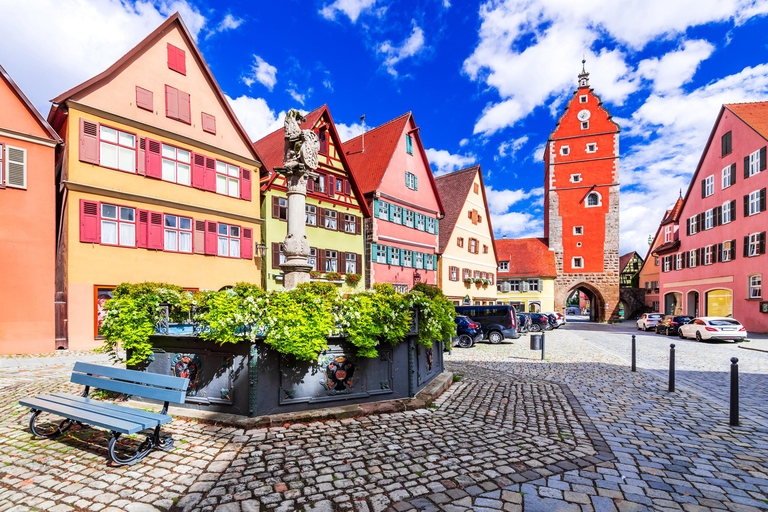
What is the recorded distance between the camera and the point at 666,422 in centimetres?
612

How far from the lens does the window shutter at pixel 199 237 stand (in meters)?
17.6

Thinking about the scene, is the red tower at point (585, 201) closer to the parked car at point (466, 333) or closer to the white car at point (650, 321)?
the white car at point (650, 321)

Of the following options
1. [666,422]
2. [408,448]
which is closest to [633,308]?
[666,422]

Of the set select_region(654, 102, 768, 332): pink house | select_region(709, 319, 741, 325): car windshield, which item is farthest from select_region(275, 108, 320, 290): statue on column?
select_region(654, 102, 768, 332): pink house

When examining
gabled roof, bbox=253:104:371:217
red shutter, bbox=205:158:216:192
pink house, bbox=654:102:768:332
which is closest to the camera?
red shutter, bbox=205:158:216:192

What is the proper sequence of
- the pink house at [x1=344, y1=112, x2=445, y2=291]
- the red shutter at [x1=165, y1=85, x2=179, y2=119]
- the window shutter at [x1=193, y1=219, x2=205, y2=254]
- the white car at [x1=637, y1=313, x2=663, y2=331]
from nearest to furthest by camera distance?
the red shutter at [x1=165, y1=85, x2=179, y2=119], the window shutter at [x1=193, y1=219, x2=205, y2=254], the pink house at [x1=344, y1=112, x2=445, y2=291], the white car at [x1=637, y1=313, x2=663, y2=331]

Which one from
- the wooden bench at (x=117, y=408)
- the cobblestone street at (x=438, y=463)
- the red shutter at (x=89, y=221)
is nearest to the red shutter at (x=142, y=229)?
the red shutter at (x=89, y=221)

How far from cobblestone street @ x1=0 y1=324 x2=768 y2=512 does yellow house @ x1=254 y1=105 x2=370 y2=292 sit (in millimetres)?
14286

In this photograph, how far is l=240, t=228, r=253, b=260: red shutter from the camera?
19.5m

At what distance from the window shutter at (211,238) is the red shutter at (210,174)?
168 cm

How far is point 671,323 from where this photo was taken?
26.2 m

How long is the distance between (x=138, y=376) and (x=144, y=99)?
15.4 m

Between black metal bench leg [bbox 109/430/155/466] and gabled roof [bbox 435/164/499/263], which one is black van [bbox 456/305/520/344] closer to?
gabled roof [bbox 435/164/499/263]

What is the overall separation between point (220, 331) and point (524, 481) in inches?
166
